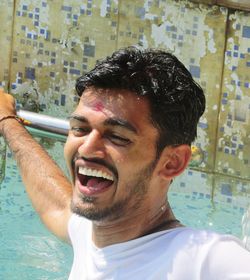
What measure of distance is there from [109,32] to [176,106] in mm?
2881

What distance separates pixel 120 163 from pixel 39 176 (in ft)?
2.53

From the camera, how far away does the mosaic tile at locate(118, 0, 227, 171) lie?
4422 millimetres

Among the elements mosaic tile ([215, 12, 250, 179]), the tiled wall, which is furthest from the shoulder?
mosaic tile ([215, 12, 250, 179])

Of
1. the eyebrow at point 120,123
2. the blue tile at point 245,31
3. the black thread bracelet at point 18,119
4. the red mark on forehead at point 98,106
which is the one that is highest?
the blue tile at point 245,31

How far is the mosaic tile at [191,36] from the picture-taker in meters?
4.42

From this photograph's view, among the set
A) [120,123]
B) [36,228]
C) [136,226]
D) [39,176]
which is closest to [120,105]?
[120,123]

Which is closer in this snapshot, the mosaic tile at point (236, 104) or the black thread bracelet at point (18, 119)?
the black thread bracelet at point (18, 119)

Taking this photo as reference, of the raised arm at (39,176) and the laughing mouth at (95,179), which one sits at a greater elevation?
the laughing mouth at (95,179)

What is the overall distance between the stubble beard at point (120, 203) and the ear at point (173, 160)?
0.03 meters

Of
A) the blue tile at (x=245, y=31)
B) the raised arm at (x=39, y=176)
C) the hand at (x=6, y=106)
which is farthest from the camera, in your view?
the blue tile at (x=245, y=31)

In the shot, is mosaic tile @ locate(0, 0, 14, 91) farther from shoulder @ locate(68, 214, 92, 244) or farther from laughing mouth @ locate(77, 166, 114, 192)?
laughing mouth @ locate(77, 166, 114, 192)

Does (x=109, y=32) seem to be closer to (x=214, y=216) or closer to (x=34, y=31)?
(x=34, y=31)

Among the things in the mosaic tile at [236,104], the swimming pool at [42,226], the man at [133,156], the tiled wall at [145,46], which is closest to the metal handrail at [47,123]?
the man at [133,156]

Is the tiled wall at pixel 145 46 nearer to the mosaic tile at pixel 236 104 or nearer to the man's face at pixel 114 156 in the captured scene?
the mosaic tile at pixel 236 104
